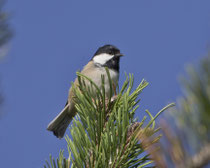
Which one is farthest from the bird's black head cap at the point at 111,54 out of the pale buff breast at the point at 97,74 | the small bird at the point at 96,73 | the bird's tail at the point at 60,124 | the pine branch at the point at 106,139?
the pine branch at the point at 106,139

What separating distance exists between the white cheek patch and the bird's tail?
66 centimetres

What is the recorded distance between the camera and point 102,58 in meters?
3.83

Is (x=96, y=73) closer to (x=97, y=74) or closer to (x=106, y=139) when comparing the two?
(x=97, y=74)

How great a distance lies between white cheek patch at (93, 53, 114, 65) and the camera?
3.71 meters

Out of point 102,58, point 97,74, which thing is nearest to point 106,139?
point 97,74

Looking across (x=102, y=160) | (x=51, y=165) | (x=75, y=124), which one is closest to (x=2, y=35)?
(x=75, y=124)

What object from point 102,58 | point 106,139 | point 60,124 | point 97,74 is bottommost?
point 106,139

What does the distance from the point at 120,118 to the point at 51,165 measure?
332 millimetres

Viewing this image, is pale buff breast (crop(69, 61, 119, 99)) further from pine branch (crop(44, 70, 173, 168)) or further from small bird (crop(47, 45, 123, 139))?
pine branch (crop(44, 70, 173, 168))

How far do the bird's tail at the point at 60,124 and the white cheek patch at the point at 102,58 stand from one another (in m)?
0.66

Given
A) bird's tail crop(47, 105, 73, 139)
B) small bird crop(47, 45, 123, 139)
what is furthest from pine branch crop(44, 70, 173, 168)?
bird's tail crop(47, 105, 73, 139)

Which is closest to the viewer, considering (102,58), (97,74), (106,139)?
(106,139)

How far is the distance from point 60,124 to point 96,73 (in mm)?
707

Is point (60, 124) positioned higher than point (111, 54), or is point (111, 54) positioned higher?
point (111, 54)
